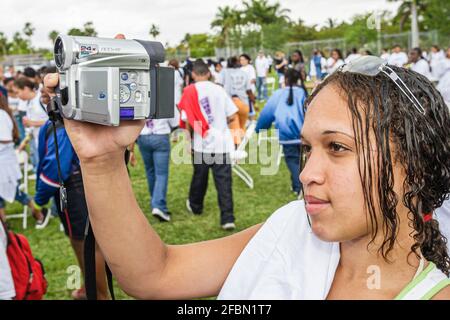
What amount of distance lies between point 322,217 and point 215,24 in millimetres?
31132

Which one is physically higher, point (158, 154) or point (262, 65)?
point (262, 65)

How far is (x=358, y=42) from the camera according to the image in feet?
75.8

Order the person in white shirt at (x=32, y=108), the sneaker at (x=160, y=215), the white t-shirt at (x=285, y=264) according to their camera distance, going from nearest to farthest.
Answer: the white t-shirt at (x=285, y=264)
the sneaker at (x=160, y=215)
the person in white shirt at (x=32, y=108)

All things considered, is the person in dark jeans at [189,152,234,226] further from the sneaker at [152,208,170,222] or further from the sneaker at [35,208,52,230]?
the sneaker at [35,208,52,230]

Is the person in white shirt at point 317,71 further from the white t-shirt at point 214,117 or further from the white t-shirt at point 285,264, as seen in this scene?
the white t-shirt at point 214,117

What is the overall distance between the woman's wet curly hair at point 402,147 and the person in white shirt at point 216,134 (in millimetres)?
4484

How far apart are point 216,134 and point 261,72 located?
10.4m

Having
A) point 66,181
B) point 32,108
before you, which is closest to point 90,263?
point 66,181

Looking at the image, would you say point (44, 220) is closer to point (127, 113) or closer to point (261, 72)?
point (127, 113)

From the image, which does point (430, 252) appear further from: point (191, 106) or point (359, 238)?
point (191, 106)

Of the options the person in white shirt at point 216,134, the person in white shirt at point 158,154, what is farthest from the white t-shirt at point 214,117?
the person in white shirt at point 158,154

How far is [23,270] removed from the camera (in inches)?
120

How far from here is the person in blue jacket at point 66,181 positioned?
11.5ft

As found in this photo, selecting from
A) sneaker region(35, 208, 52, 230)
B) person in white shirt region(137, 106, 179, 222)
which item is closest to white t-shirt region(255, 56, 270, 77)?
person in white shirt region(137, 106, 179, 222)
